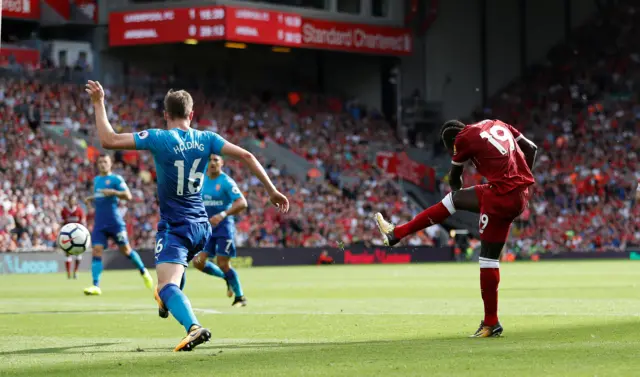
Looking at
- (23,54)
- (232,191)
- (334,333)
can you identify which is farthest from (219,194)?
(23,54)

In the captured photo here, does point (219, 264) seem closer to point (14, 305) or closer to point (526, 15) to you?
point (14, 305)

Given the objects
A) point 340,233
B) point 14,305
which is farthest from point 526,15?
point 14,305

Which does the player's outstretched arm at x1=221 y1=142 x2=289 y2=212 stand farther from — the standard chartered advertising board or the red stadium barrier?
the red stadium barrier

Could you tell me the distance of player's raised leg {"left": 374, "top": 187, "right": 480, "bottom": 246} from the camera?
1233 centimetres

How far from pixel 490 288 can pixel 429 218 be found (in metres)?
0.97

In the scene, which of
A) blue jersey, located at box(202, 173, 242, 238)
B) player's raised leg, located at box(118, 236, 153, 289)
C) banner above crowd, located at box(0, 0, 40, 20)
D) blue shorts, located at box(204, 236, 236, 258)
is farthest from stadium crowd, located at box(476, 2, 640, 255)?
blue jersey, located at box(202, 173, 242, 238)

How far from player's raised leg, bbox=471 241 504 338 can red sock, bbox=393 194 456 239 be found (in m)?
0.51

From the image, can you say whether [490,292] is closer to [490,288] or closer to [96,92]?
[490,288]

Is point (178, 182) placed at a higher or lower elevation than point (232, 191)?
higher

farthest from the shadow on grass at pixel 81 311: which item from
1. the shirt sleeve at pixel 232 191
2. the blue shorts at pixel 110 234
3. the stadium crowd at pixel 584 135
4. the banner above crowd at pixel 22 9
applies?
the stadium crowd at pixel 584 135

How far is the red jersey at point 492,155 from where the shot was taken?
12180mm

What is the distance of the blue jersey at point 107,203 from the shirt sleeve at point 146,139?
1270cm

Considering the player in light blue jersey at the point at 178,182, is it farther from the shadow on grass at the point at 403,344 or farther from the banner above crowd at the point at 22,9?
the banner above crowd at the point at 22,9

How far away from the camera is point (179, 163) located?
1105 centimetres
